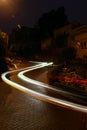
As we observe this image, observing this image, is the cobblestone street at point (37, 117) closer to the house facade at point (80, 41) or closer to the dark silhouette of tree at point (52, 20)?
the house facade at point (80, 41)

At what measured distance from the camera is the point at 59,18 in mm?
68500

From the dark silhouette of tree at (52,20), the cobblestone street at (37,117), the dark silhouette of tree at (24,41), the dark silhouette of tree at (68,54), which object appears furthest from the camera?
the dark silhouette of tree at (52,20)

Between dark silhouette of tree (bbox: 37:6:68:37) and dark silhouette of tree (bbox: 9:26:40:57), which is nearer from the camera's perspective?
dark silhouette of tree (bbox: 9:26:40:57)

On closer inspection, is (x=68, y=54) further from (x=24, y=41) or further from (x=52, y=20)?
(x=24, y=41)

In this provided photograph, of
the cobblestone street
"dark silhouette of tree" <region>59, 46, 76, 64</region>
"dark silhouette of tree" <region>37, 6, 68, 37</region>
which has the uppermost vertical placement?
"dark silhouette of tree" <region>37, 6, 68, 37</region>

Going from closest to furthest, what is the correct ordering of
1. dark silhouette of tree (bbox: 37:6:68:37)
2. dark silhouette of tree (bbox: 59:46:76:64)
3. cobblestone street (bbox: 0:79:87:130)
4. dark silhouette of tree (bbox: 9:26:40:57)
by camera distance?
cobblestone street (bbox: 0:79:87:130), dark silhouette of tree (bbox: 59:46:76:64), dark silhouette of tree (bbox: 9:26:40:57), dark silhouette of tree (bbox: 37:6:68:37)

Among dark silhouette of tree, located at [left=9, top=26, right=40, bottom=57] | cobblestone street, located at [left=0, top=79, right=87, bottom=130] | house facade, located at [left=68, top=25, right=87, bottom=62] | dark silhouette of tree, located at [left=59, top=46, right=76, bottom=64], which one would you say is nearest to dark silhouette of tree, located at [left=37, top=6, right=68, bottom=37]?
dark silhouette of tree, located at [left=9, top=26, right=40, bottom=57]

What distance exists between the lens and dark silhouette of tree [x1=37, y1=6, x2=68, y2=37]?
68.5 metres

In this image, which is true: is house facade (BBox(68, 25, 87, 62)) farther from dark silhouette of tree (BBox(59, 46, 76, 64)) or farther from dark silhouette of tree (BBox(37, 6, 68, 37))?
dark silhouette of tree (BBox(37, 6, 68, 37))

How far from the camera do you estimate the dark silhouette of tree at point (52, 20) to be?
68500mm

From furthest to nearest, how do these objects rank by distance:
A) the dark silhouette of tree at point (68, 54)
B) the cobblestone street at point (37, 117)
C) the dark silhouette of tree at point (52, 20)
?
the dark silhouette of tree at point (52, 20) → the dark silhouette of tree at point (68, 54) → the cobblestone street at point (37, 117)

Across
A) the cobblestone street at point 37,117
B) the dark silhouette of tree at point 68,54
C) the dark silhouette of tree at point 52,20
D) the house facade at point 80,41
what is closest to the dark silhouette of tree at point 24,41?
the dark silhouette of tree at point 52,20

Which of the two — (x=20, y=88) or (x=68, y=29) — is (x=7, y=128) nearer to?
(x=20, y=88)

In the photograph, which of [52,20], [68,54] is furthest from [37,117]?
[52,20]
